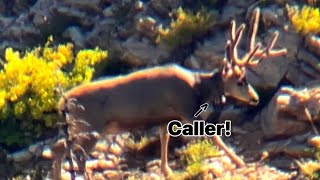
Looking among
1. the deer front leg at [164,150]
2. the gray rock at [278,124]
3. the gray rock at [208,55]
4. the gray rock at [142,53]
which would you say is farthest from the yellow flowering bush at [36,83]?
the gray rock at [278,124]

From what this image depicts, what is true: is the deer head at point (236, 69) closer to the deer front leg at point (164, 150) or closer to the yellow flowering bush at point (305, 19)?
the deer front leg at point (164, 150)

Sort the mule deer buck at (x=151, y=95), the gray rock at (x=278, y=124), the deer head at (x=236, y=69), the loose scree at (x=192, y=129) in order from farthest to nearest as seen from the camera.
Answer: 1. the gray rock at (x=278, y=124)
2. the loose scree at (x=192, y=129)
3. the deer head at (x=236, y=69)
4. the mule deer buck at (x=151, y=95)

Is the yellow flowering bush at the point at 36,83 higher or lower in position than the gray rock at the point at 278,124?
higher

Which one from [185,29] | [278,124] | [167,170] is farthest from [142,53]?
[167,170]

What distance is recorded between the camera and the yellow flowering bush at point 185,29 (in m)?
15.7

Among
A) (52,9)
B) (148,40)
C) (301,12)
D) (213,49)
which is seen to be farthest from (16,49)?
(301,12)

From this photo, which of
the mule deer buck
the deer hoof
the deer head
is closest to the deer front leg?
the deer hoof

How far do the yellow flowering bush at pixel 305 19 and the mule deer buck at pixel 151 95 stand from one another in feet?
7.85

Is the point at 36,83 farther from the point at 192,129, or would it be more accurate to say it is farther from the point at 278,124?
the point at 278,124

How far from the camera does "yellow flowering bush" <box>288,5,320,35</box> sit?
1480cm

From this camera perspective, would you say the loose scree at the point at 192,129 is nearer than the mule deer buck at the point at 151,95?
No

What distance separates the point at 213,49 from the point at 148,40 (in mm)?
1264

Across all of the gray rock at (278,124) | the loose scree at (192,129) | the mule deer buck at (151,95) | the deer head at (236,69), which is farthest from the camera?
the gray rock at (278,124)

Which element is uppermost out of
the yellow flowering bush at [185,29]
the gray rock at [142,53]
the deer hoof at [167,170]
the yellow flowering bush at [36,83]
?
the yellow flowering bush at [185,29]
